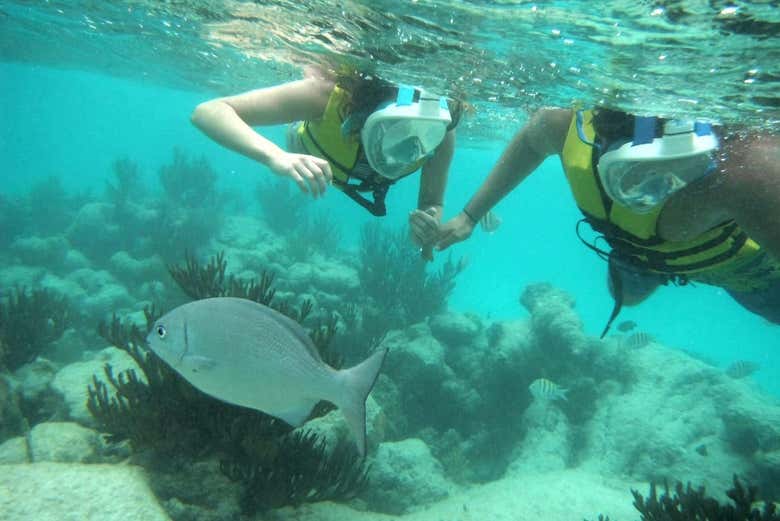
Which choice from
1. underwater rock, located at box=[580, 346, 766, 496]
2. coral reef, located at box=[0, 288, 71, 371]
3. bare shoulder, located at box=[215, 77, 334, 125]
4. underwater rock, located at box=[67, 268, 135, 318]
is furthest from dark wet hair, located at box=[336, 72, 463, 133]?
underwater rock, located at box=[67, 268, 135, 318]

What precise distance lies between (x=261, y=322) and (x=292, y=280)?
32.1 feet

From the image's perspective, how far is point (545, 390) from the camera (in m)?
8.69

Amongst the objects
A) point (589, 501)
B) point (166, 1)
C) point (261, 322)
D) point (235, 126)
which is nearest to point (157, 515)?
point (261, 322)

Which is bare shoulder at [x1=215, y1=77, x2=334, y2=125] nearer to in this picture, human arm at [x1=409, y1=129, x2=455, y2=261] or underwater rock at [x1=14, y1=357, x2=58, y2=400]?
human arm at [x1=409, y1=129, x2=455, y2=261]

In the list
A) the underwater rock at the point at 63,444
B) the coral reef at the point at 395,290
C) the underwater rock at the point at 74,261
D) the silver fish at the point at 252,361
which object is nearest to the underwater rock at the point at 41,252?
the underwater rock at the point at 74,261

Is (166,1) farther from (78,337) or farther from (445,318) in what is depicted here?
(445,318)

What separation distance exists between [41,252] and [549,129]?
18.3 metres

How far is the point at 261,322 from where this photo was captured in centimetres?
263

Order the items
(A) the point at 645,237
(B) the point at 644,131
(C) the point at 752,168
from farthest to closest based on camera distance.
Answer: (A) the point at 645,237 < (B) the point at 644,131 < (C) the point at 752,168

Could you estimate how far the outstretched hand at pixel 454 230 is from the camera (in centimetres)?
466

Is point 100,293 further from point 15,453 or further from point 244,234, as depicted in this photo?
point 15,453

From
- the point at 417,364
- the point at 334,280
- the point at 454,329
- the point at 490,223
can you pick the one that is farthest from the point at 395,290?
the point at 490,223

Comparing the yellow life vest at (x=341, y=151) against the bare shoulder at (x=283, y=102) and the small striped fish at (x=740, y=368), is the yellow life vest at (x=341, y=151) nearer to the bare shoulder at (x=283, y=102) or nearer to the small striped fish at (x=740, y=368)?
the bare shoulder at (x=283, y=102)

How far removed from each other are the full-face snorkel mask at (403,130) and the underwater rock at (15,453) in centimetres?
444
